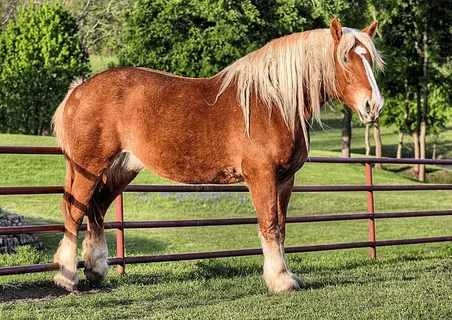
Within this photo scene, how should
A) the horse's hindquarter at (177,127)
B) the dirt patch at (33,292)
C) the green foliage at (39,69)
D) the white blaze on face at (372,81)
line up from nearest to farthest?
the white blaze on face at (372,81) < the horse's hindquarter at (177,127) < the dirt patch at (33,292) < the green foliage at (39,69)

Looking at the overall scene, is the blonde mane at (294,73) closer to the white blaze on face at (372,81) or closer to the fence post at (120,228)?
the white blaze on face at (372,81)

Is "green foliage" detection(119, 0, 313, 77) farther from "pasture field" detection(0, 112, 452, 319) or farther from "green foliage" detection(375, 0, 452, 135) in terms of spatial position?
"pasture field" detection(0, 112, 452, 319)

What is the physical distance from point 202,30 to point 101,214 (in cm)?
2912

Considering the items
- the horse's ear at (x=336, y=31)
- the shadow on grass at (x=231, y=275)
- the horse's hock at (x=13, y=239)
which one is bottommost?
the horse's hock at (x=13, y=239)

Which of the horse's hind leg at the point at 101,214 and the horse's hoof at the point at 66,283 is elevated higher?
the horse's hind leg at the point at 101,214

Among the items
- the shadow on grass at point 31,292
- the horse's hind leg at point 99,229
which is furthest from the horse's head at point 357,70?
the shadow on grass at point 31,292

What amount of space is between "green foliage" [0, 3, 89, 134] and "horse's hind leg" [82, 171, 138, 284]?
117 feet

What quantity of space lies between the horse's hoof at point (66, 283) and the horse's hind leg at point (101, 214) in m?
0.21

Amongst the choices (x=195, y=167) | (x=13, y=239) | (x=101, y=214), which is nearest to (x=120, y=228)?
(x=101, y=214)

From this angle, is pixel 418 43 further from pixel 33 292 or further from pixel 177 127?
pixel 33 292

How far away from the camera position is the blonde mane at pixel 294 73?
6043 millimetres

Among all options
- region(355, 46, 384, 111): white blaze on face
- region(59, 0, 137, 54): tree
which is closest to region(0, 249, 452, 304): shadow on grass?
region(355, 46, 384, 111): white blaze on face

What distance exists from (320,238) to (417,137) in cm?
2344

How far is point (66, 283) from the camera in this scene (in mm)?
6473
